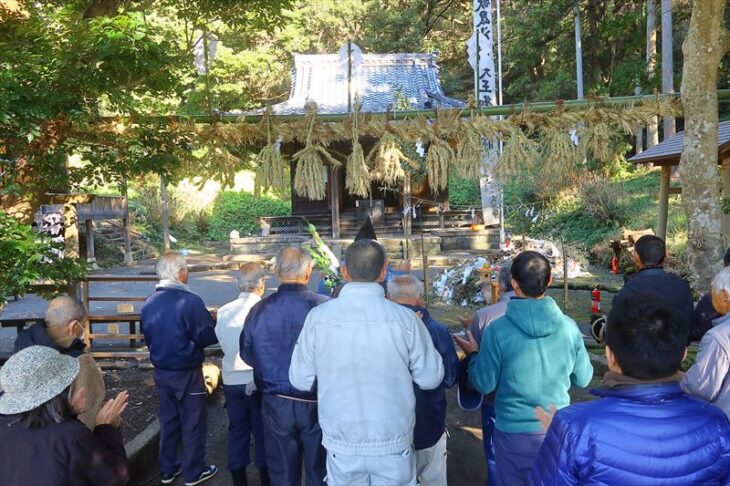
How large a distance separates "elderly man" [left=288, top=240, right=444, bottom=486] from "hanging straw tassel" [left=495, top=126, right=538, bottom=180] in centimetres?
226

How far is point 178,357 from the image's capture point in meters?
3.42

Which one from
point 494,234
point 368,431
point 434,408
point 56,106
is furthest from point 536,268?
point 494,234

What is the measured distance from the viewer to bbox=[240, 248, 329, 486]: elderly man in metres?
2.77

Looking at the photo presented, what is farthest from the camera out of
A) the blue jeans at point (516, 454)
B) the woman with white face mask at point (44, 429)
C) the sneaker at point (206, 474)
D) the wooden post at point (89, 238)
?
the wooden post at point (89, 238)

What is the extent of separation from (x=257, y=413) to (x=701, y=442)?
2663mm

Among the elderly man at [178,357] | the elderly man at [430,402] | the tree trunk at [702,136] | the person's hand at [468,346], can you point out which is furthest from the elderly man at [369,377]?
the tree trunk at [702,136]

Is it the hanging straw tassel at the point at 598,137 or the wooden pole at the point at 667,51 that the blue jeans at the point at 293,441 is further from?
the wooden pole at the point at 667,51

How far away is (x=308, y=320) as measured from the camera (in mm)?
2355

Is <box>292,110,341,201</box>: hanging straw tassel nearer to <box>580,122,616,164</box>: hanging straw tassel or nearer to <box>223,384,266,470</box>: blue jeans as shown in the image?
<box>223,384,266,470</box>: blue jeans

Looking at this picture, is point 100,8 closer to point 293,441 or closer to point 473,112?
point 473,112

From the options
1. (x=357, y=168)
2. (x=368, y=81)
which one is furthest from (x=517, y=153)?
(x=368, y=81)

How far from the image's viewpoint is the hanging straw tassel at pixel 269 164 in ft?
13.7

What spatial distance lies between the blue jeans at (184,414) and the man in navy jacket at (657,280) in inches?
113

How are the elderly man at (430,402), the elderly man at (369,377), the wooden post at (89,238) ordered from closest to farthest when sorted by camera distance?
the elderly man at (369,377)
the elderly man at (430,402)
the wooden post at (89,238)
